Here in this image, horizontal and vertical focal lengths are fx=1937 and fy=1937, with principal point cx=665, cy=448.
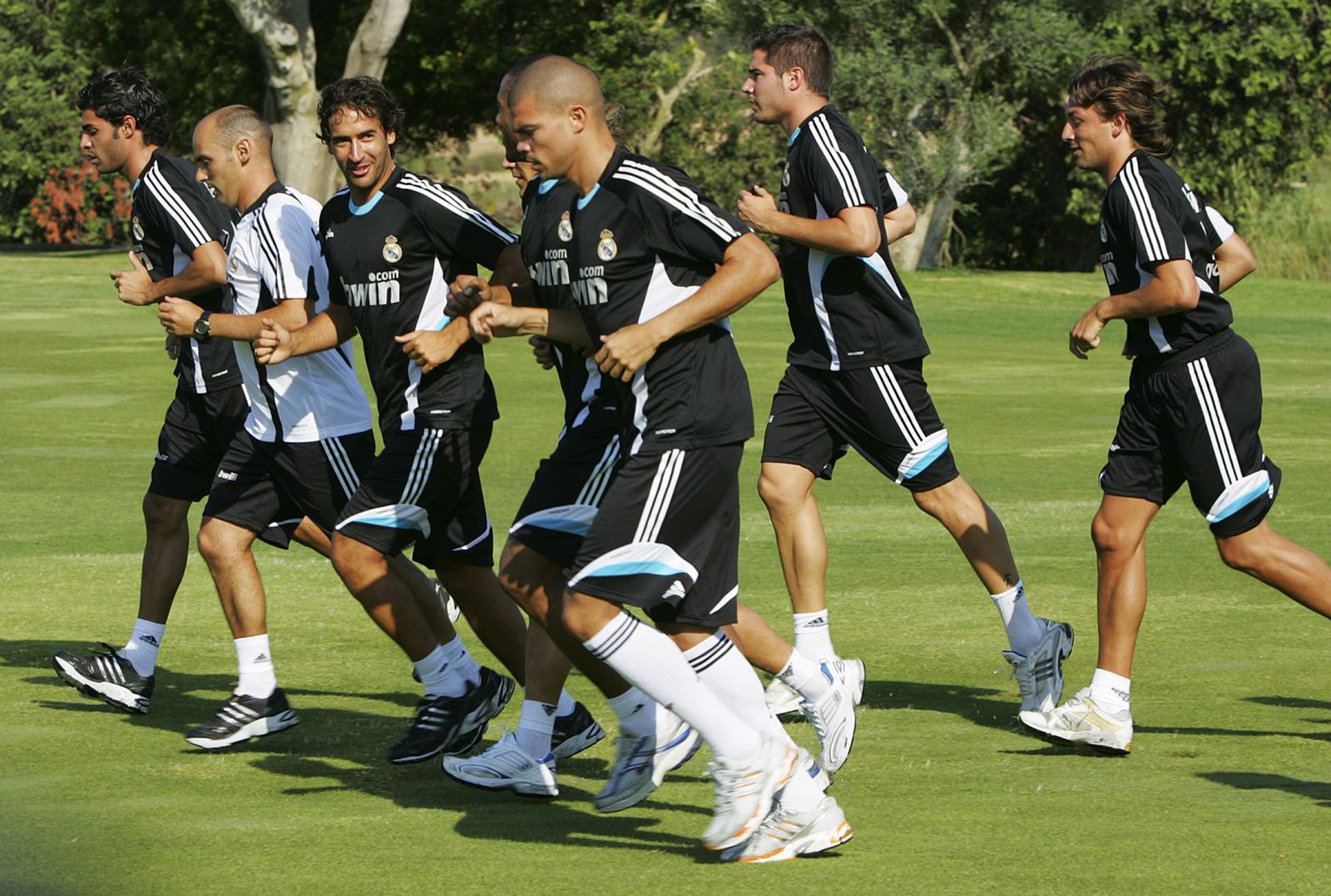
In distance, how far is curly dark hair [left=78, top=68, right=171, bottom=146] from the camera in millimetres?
7316

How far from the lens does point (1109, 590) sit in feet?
21.2

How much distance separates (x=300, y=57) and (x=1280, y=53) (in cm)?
2058

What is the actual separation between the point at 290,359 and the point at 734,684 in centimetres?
224

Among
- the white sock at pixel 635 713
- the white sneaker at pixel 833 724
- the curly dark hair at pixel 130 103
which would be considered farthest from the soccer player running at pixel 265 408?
the white sneaker at pixel 833 724

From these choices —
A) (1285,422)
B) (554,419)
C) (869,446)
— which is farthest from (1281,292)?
(869,446)

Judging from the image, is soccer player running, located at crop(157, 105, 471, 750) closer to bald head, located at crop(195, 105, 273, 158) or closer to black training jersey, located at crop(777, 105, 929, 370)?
bald head, located at crop(195, 105, 273, 158)

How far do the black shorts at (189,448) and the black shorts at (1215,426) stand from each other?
11.0 ft

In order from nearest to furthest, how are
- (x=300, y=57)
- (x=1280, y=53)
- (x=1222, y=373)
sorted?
(x=1222, y=373)
(x=300, y=57)
(x=1280, y=53)

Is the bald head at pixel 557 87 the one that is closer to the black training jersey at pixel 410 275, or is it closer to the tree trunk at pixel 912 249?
the black training jersey at pixel 410 275

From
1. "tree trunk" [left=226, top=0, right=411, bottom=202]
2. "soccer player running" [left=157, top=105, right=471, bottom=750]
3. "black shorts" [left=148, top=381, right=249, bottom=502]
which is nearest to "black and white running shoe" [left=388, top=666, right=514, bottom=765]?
"soccer player running" [left=157, top=105, right=471, bottom=750]

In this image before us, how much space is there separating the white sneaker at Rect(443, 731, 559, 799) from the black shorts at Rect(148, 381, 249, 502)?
6.90ft

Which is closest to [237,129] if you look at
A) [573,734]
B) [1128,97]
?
[573,734]

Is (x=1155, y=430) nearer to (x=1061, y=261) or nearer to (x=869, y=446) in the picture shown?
(x=869, y=446)

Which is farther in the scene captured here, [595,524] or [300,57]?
[300,57]
